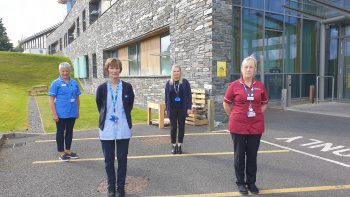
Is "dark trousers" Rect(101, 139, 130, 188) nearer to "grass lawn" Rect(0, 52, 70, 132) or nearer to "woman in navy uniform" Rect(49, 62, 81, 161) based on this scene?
"woman in navy uniform" Rect(49, 62, 81, 161)

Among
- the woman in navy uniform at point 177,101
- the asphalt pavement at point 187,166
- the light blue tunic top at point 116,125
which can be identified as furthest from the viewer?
the woman in navy uniform at point 177,101

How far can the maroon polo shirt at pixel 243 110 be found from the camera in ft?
13.5

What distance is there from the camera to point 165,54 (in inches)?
517

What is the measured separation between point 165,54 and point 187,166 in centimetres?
828

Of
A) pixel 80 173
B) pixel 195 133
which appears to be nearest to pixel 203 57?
pixel 195 133

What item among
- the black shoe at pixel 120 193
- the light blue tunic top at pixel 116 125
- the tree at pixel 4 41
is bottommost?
the black shoe at pixel 120 193

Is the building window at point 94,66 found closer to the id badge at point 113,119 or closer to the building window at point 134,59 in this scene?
the building window at point 134,59

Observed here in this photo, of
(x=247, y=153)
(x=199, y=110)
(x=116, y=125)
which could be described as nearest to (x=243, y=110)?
(x=247, y=153)

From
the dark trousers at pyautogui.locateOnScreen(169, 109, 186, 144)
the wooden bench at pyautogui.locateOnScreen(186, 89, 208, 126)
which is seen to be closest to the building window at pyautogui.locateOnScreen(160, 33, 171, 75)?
the wooden bench at pyautogui.locateOnScreen(186, 89, 208, 126)

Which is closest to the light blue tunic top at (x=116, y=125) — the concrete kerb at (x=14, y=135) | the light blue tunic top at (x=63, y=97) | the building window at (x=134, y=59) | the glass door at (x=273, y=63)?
the light blue tunic top at (x=63, y=97)

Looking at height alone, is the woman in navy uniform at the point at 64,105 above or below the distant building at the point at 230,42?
below

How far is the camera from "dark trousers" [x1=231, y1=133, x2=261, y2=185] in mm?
4199

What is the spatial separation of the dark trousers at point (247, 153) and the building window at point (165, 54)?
29.3 feet

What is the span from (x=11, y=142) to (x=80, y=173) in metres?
3.52
